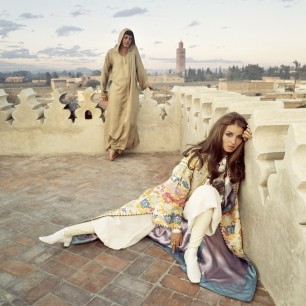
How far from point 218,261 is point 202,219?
353 millimetres

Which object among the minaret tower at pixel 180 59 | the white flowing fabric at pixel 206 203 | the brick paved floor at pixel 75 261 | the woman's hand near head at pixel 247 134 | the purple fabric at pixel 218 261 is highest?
the minaret tower at pixel 180 59

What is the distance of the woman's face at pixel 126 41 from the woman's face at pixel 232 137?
3.28 m

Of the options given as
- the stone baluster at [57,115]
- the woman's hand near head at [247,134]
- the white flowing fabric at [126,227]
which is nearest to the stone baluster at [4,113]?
→ the stone baluster at [57,115]

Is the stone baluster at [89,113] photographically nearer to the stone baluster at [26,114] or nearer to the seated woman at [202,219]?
the stone baluster at [26,114]

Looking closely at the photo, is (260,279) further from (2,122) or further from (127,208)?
(2,122)

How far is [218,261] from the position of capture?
7.38 ft

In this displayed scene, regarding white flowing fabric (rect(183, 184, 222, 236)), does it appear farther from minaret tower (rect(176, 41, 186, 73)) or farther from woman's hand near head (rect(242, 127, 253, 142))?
minaret tower (rect(176, 41, 186, 73))

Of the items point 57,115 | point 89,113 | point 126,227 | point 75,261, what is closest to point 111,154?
point 89,113

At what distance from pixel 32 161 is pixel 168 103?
257 cm

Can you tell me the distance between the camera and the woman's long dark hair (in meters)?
2.13

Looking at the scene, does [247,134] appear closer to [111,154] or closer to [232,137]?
[232,137]

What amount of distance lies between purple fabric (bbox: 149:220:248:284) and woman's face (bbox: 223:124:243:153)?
26.2 inches

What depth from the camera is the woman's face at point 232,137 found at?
6.94 ft

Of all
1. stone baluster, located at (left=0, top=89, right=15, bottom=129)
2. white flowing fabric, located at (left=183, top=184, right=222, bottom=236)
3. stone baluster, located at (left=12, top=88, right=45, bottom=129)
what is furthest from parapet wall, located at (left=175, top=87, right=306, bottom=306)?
stone baluster, located at (left=0, top=89, right=15, bottom=129)
